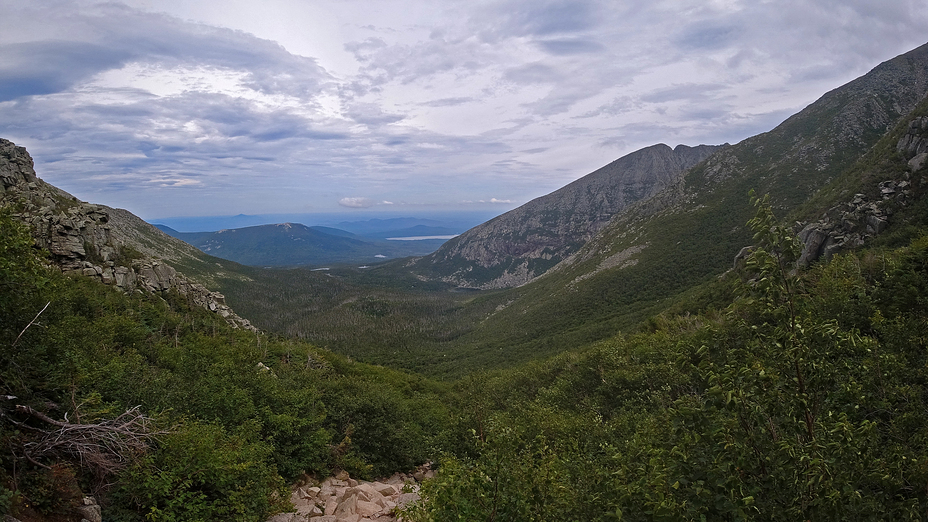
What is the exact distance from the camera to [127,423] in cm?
947

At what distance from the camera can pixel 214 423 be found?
46.6 feet

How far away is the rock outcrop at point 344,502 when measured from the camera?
13094 millimetres

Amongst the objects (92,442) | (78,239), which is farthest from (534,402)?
(78,239)

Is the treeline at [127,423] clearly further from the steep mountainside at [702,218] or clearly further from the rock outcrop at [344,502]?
the steep mountainside at [702,218]

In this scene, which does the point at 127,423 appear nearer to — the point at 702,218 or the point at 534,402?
the point at 534,402

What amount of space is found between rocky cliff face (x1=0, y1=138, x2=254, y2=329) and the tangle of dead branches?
26350 millimetres

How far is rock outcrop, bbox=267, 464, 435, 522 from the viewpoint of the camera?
1309 centimetres

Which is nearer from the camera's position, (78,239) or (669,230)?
(78,239)

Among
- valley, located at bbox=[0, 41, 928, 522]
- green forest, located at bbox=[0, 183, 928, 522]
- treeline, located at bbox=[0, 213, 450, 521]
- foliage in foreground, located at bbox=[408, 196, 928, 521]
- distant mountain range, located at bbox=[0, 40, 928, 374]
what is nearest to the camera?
foliage in foreground, located at bbox=[408, 196, 928, 521]

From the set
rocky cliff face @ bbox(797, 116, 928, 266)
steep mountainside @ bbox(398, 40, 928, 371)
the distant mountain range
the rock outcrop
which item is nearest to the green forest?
the rock outcrop

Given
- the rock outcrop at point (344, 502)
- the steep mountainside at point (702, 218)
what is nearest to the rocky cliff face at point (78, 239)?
the rock outcrop at point (344, 502)

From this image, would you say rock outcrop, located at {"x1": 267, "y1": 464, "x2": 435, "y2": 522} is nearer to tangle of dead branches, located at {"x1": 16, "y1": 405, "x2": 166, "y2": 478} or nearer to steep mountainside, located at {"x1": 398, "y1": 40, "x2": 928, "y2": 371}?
tangle of dead branches, located at {"x1": 16, "y1": 405, "x2": 166, "y2": 478}

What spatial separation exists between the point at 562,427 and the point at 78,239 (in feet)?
136

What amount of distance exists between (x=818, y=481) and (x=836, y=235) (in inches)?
2046
